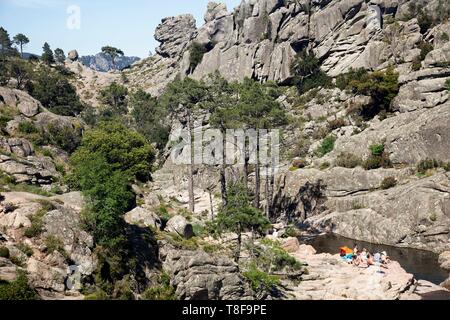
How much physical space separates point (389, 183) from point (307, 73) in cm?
4465

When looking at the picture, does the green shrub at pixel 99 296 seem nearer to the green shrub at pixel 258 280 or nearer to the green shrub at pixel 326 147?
the green shrub at pixel 258 280

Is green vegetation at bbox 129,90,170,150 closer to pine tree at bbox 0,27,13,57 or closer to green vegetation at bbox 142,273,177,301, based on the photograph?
pine tree at bbox 0,27,13,57

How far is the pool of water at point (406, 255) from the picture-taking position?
34.1 meters

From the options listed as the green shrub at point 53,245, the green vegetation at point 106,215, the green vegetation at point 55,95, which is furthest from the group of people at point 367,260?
the green vegetation at point 55,95

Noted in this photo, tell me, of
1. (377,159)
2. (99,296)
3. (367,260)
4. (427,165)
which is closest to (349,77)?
(377,159)

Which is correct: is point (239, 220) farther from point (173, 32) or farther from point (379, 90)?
point (173, 32)

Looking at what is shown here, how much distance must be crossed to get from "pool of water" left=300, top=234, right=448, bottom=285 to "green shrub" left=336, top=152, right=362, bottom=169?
34.6 feet

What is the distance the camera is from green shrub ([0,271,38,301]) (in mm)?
19484

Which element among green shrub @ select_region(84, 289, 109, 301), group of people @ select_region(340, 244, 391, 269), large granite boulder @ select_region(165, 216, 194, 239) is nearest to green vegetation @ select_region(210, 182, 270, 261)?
large granite boulder @ select_region(165, 216, 194, 239)

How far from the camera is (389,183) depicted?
48.1m

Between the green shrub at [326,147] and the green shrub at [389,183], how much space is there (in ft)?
43.3
